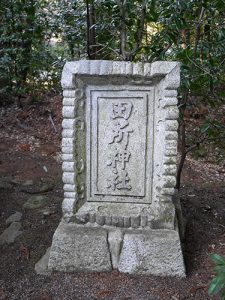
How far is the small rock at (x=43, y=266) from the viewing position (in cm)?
282

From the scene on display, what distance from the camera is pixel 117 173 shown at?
2844 millimetres

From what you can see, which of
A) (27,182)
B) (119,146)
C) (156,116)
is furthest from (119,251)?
(27,182)

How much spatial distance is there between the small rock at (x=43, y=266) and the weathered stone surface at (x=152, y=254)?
53 cm

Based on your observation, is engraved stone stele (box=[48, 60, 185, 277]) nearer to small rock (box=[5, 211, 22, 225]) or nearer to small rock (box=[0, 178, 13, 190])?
small rock (box=[5, 211, 22, 225])

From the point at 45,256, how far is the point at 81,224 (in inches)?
14.9

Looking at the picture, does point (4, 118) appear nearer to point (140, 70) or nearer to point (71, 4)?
point (71, 4)

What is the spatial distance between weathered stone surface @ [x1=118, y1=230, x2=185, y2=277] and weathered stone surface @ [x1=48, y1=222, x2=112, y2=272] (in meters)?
0.14

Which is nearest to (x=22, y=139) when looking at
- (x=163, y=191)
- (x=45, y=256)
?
(x=45, y=256)

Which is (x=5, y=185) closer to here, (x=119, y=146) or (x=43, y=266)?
(x=43, y=266)

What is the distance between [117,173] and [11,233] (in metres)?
1.13

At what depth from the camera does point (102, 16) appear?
403 cm

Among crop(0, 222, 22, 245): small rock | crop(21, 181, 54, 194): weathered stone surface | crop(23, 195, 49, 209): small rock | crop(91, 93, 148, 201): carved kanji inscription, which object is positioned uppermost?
crop(91, 93, 148, 201): carved kanji inscription

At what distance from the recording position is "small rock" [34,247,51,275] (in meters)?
2.82

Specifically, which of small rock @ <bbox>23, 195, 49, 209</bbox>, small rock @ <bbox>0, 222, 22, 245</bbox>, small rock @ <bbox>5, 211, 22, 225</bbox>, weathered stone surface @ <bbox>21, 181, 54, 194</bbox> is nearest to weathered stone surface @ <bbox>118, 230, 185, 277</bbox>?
small rock @ <bbox>0, 222, 22, 245</bbox>
